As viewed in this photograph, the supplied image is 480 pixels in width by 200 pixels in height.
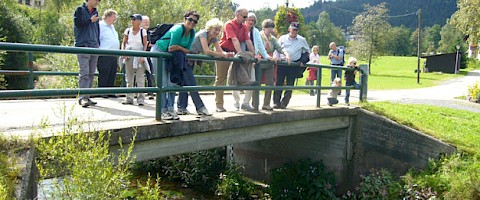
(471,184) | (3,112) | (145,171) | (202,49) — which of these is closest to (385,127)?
(471,184)

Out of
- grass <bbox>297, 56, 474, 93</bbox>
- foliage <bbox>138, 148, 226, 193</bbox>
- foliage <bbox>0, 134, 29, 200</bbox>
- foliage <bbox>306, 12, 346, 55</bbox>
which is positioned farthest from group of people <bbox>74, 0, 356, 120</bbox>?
foliage <bbox>306, 12, 346, 55</bbox>

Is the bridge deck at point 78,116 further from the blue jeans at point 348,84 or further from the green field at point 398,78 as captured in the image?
the green field at point 398,78

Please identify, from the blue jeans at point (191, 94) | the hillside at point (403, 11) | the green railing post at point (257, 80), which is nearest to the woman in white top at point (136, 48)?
the blue jeans at point (191, 94)

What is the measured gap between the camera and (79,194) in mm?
3152

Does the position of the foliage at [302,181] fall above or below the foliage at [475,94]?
below

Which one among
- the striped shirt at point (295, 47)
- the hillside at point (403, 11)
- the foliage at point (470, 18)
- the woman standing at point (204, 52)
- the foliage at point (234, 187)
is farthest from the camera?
the hillside at point (403, 11)

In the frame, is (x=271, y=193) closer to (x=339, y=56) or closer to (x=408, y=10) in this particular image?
(x=339, y=56)

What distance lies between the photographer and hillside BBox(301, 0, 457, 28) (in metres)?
149

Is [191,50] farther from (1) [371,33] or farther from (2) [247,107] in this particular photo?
(1) [371,33]

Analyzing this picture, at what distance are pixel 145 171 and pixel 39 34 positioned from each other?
1132 inches

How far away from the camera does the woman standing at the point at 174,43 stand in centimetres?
529

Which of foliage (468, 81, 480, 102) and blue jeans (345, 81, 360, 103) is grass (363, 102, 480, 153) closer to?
blue jeans (345, 81, 360, 103)

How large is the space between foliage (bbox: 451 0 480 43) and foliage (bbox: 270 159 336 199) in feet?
43.0

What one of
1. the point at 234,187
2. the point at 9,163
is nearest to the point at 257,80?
the point at 234,187
